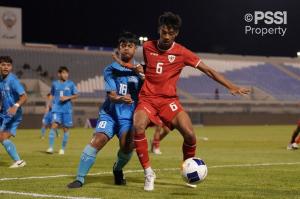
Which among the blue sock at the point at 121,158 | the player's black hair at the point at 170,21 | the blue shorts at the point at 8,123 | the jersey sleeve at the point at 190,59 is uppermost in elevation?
the player's black hair at the point at 170,21

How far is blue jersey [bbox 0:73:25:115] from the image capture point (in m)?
12.1

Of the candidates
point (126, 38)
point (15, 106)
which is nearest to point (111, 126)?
point (126, 38)

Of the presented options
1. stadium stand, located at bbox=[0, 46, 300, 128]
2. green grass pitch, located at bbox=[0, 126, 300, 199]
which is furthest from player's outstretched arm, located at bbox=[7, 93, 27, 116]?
stadium stand, located at bbox=[0, 46, 300, 128]

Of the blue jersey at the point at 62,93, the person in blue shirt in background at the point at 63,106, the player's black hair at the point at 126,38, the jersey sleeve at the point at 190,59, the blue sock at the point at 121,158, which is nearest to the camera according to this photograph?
the jersey sleeve at the point at 190,59

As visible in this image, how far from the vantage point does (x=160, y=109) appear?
870 cm

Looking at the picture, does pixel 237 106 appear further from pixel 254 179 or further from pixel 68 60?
pixel 254 179

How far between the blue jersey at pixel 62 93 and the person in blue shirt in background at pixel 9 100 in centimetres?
552

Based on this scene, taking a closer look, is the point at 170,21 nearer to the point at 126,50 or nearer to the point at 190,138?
the point at 126,50

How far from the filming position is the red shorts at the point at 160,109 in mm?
8656

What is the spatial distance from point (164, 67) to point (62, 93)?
10.3m

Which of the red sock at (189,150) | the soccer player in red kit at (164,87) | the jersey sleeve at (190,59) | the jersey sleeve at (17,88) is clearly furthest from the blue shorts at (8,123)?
the jersey sleeve at (190,59)

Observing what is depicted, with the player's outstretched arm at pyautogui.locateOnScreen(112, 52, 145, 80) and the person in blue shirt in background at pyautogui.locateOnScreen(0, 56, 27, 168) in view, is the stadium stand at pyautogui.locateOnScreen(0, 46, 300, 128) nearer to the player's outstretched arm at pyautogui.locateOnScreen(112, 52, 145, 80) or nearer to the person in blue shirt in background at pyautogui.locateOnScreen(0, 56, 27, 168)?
the person in blue shirt in background at pyautogui.locateOnScreen(0, 56, 27, 168)

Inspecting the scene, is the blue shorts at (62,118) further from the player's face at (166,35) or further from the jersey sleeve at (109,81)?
the player's face at (166,35)

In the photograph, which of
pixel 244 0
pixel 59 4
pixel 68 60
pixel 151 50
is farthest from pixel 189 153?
pixel 59 4
